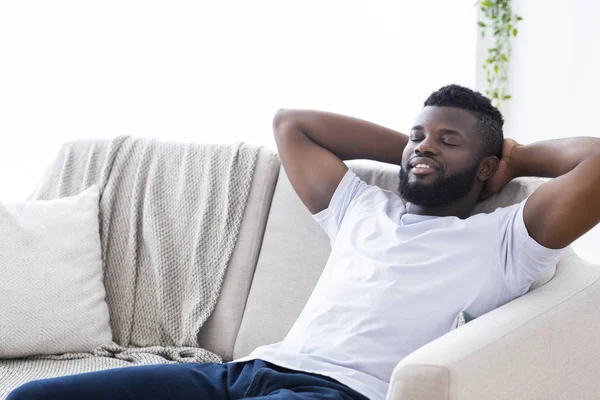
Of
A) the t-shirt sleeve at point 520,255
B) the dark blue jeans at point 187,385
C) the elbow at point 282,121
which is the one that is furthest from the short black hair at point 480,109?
the dark blue jeans at point 187,385

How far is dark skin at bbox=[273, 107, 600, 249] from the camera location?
4.96 ft

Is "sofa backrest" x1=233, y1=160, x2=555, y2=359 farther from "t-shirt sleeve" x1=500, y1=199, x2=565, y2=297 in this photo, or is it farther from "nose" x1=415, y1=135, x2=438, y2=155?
"t-shirt sleeve" x1=500, y1=199, x2=565, y2=297

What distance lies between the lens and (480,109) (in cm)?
180

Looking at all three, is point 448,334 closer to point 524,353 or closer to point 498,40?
point 524,353

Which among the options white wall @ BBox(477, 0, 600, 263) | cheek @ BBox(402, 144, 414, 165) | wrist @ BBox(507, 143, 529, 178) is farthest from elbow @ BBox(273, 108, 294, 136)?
white wall @ BBox(477, 0, 600, 263)

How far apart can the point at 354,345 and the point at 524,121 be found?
67.5 inches

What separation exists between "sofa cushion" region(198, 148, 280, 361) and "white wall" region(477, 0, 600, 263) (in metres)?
1.18

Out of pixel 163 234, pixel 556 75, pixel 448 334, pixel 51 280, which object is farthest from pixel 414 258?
pixel 556 75

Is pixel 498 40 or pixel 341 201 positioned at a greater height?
pixel 498 40

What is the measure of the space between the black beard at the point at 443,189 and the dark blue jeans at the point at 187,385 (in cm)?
45

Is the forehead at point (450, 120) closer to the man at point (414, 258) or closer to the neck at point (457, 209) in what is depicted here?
the man at point (414, 258)

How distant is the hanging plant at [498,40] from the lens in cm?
301

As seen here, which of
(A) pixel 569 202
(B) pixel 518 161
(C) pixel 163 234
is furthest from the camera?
(C) pixel 163 234

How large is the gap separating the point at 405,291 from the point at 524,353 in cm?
29
